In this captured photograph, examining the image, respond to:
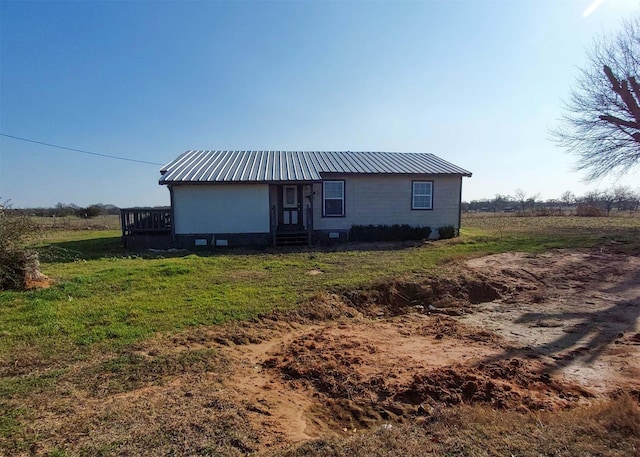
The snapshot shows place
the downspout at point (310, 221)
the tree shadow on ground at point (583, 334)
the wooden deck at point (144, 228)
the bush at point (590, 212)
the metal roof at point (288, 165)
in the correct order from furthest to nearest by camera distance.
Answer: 1. the bush at point (590, 212)
2. the downspout at point (310, 221)
3. the metal roof at point (288, 165)
4. the wooden deck at point (144, 228)
5. the tree shadow on ground at point (583, 334)

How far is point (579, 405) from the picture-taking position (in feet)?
11.1

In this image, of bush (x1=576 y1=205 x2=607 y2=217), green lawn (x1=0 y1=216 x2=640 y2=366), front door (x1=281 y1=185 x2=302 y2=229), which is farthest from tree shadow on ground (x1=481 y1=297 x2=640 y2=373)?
bush (x1=576 y1=205 x2=607 y2=217)

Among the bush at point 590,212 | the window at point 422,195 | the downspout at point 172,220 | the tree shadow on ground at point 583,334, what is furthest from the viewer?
the bush at point 590,212

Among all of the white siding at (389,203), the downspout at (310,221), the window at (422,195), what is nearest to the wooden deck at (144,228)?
the downspout at (310,221)

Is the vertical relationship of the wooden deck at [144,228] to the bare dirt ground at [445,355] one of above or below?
above

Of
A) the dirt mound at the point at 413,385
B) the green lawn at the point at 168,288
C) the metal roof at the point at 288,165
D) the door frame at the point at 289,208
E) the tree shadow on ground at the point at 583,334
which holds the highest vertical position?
Result: the metal roof at the point at 288,165

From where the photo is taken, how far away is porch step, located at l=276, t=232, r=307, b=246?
1389 centimetres

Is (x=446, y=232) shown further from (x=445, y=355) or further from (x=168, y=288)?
(x=168, y=288)

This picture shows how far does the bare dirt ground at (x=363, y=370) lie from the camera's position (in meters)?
2.99

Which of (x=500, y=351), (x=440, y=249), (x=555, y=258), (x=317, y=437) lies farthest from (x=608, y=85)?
(x=317, y=437)

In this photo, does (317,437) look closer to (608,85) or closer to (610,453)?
(610,453)

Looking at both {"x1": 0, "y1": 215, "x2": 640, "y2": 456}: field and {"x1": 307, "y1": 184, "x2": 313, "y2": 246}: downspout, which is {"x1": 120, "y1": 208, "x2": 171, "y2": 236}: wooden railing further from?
{"x1": 307, "y1": 184, "x2": 313, "y2": 246}: downspout

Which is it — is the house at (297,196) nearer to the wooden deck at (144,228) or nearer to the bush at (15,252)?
the wooden deck at (144,228)

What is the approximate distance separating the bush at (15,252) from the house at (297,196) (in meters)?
5.55
